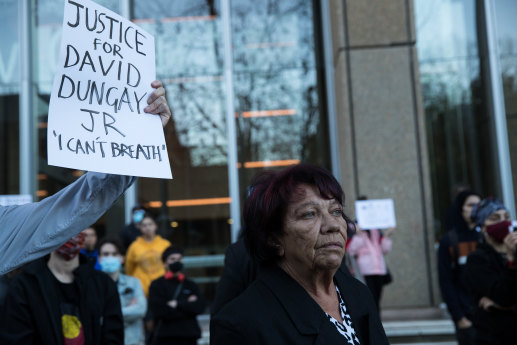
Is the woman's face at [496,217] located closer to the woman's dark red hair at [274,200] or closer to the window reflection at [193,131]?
the woman's dark red hair at [274,200]

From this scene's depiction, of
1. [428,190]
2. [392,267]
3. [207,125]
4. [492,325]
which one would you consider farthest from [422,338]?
[207,125]

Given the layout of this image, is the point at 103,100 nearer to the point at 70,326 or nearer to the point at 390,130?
the point at 70,326

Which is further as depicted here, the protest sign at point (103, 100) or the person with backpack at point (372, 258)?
the person with backpack at point (372, 258)

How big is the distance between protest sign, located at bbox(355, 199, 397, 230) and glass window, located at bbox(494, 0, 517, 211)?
133 inches

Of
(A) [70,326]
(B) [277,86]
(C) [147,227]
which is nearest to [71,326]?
(A) [70,326]

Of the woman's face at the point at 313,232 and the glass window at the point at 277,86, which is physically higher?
the glass window at the point at 277,86

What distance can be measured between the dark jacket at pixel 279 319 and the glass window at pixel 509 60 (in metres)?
8.74

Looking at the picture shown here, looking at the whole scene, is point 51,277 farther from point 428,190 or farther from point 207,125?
point 207,125

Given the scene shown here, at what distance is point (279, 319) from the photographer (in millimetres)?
2047

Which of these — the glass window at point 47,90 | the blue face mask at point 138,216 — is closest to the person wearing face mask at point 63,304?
the blue face mask at point 138,216

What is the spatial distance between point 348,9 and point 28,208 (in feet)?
26.3

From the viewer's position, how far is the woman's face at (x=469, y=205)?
5.89 meters

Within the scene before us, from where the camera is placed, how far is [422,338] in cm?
766

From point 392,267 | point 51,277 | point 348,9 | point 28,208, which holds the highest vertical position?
point 348,9
